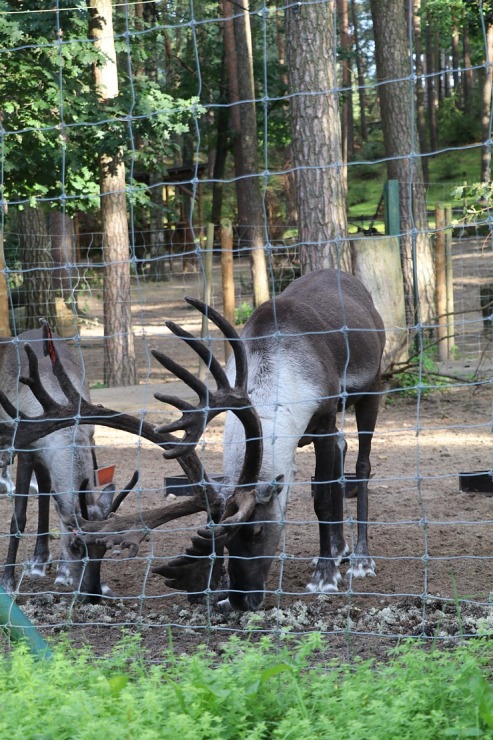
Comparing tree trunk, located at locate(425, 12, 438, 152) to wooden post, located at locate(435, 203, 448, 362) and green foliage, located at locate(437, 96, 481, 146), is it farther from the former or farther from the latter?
wooden post, located at locate(435, 203, 448, 362)

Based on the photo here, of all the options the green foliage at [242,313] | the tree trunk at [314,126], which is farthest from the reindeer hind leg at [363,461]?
the green foliage at [242,313]

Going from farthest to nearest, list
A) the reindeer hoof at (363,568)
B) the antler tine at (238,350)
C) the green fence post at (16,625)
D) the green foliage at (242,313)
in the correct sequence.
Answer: the green foliage at (242,313)
the reindeer hoof at (363,568)
the antler tine at (238,350)
the green fence post at (16,625)

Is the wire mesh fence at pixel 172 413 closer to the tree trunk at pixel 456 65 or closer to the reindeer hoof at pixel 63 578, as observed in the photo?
the reindeer hoof at pixel 63 578

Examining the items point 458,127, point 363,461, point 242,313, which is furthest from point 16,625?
point 458,127

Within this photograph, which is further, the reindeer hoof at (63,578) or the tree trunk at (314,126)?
the tree trunk at (314,126)

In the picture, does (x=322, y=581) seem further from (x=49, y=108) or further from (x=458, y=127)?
(x=458, y=127)

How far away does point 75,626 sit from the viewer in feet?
15.5

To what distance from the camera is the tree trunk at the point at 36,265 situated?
1681cm

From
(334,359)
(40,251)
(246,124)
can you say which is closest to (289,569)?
(334,359)

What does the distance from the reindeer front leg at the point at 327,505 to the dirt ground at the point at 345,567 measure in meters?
0.09

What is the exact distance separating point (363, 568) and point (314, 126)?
4918 millimetres

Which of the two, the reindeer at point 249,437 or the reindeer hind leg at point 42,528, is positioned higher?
the reindeer at point 249,437

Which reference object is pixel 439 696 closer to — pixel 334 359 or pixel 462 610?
pixel 462 610

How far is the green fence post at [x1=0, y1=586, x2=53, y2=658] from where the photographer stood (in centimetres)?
395
